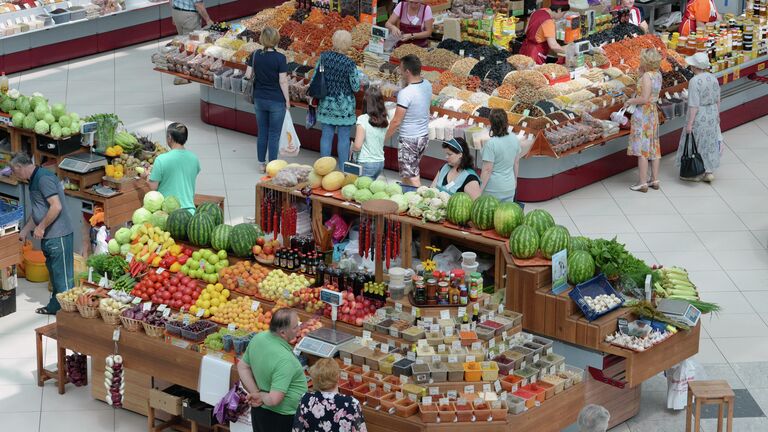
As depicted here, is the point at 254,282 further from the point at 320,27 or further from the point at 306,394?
the point at 320,27

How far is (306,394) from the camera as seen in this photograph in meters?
7.25

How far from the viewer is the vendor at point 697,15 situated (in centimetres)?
1577

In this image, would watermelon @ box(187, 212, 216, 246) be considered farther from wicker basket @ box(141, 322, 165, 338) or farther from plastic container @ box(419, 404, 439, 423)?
plastic container @ box(419, 404, 439, 423)

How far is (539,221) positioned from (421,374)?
164 cm

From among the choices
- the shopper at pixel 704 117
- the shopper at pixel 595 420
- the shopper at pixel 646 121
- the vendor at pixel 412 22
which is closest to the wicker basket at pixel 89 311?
the shopper at pixel 595 420

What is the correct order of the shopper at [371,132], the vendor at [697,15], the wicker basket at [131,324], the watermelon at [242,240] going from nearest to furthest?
the wicker basket at [131,324], the watermelon at [242,240], the shopper at [371,132], the vendor at [697,15]

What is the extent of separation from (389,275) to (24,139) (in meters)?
4.68

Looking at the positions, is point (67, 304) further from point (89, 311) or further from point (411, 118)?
point (411, 118)

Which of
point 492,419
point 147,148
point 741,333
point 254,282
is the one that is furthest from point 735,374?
point 147,148

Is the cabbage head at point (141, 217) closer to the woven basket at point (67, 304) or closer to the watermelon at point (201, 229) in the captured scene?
the watermelon at point (201, 229)

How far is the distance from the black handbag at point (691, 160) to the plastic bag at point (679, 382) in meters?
4.63

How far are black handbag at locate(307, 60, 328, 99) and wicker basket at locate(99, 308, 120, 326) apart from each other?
14.0 feet

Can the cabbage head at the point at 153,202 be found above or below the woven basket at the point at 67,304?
above

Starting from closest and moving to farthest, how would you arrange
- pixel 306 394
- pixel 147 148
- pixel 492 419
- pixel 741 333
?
pixel 306 394
pixel 492 419
pixel 741 333
pixel 147 148
